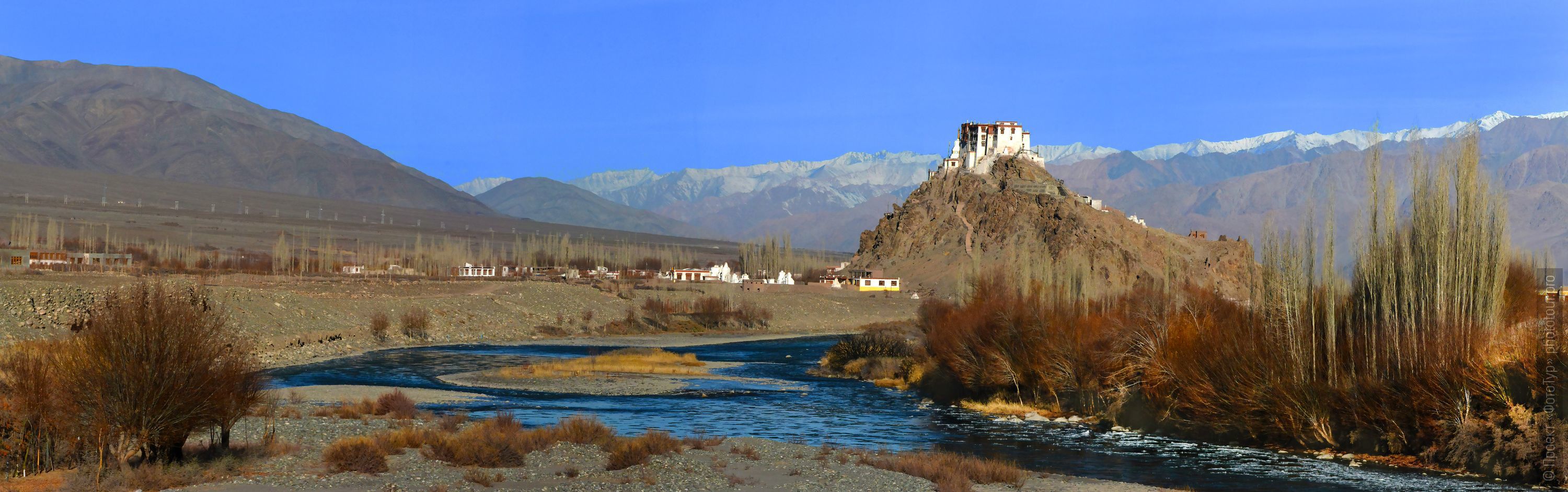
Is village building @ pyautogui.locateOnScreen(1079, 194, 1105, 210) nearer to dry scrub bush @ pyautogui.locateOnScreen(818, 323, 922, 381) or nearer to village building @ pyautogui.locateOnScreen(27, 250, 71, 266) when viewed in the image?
dry scrub bush @ pyautogui.locateOnScreen(818, 323, 922, 381)

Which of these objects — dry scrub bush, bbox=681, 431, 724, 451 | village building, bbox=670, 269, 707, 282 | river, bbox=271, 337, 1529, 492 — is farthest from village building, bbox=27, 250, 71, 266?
dry scrub bush, bbox=681, 431, 724, 451

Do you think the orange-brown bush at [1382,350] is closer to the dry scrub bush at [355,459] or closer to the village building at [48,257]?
the dry scrub bush at [355,459]

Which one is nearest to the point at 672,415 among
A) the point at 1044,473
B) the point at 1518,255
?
the point at 1044,473

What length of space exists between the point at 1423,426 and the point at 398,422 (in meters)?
24.5

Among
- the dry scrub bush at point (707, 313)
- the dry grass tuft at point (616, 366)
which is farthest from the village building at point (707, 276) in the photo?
the dry grass tuft at point (616, 366)

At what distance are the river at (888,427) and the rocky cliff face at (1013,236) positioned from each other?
3394 inches

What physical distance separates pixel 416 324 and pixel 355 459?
197ft

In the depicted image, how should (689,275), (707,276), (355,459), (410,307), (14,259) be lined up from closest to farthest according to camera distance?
(355,459) → (410,307) → (14,259) → (707,276) → (689,275)

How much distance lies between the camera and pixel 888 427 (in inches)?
1473

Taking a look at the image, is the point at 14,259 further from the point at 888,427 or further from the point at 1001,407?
the point at 888,427

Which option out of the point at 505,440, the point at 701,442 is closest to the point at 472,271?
the point at 701,442

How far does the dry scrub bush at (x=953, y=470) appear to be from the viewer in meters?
Result: 24.1

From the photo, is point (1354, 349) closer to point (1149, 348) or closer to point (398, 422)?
point (1149, 348)

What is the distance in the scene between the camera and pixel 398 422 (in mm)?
31828
